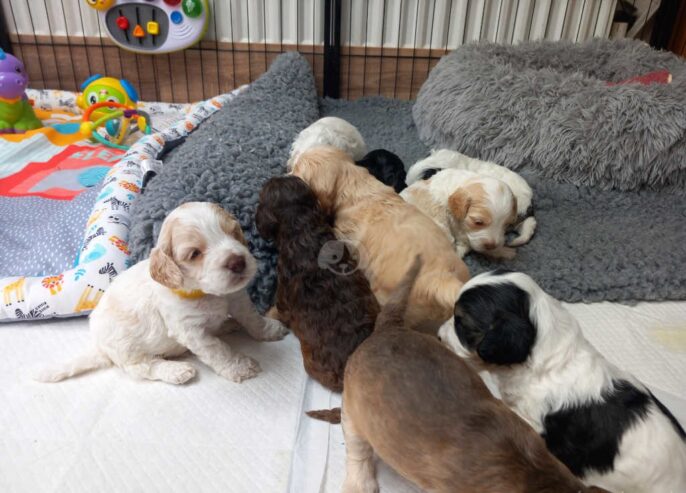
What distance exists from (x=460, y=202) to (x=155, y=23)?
2749 millimetres

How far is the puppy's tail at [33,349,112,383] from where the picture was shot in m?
1.68

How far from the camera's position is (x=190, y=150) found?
2.31m

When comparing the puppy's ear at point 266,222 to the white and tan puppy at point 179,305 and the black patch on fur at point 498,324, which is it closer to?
the white and tan puppy at point 179,305

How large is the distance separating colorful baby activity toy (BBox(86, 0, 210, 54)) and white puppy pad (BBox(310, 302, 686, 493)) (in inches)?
125

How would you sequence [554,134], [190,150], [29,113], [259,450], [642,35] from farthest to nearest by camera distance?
[642,35] → [29,113] → [554,134] → [190,150] → [259,450]

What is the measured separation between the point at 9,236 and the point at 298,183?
144 centimetres

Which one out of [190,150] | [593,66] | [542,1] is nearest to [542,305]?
[190,150]

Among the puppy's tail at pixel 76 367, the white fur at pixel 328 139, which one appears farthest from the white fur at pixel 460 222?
the puppy's tail at pixel 76 367

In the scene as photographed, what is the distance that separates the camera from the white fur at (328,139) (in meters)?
2.37

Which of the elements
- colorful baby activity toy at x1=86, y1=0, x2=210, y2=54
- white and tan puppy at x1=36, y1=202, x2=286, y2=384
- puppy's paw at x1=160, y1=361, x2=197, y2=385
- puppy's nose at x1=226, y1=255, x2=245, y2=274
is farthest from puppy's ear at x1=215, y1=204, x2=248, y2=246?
colorful baby activity toy at x1=86, y1=0, x2=210, y2=54

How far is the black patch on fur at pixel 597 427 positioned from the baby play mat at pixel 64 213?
1583mm

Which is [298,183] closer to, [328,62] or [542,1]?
[328,62]

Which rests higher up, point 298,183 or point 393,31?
point 393,31

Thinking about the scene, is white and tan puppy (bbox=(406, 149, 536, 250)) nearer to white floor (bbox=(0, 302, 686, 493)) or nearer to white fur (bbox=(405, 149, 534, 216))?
white fur (bbox=(405, 149, 534, 216))
